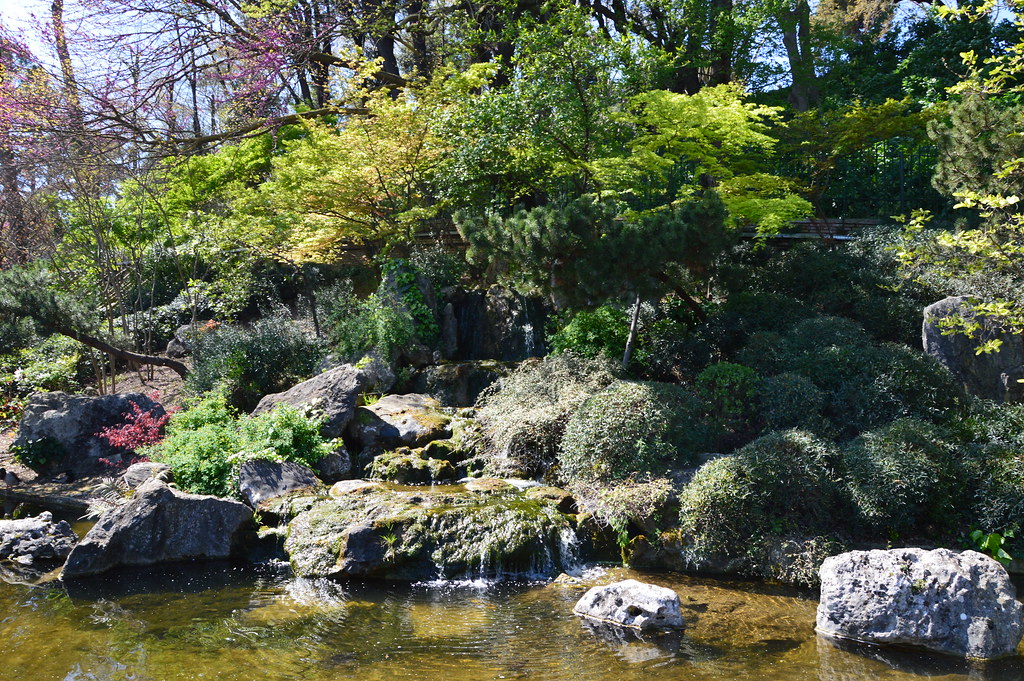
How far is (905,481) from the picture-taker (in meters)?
7.43

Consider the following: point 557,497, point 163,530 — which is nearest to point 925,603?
point 557,497

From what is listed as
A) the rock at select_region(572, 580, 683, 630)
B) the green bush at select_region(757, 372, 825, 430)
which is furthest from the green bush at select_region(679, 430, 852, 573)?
the rock at select_region(572, 580, 683, 630)

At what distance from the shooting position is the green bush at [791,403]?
8906mm

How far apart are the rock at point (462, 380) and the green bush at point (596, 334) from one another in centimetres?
139

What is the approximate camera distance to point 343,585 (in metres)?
7.49

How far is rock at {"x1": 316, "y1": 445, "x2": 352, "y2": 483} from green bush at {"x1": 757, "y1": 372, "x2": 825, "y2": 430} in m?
5.64

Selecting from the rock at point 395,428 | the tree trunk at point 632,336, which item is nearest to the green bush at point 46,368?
the rock at point 395,428

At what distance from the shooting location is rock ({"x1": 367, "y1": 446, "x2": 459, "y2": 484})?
1011cm

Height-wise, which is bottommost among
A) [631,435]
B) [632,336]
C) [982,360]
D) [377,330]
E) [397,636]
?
[397,636]

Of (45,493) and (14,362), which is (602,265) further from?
(14,362)

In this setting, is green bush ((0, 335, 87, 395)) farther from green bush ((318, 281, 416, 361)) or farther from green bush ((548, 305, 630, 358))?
green bush ((548, 305, 630, 358))

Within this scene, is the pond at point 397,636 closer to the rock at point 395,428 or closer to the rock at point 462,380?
the rock at point 395,428

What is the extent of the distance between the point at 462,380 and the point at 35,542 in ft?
21.6

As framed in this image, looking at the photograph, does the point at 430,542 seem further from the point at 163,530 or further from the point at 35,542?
the point at 35,542
